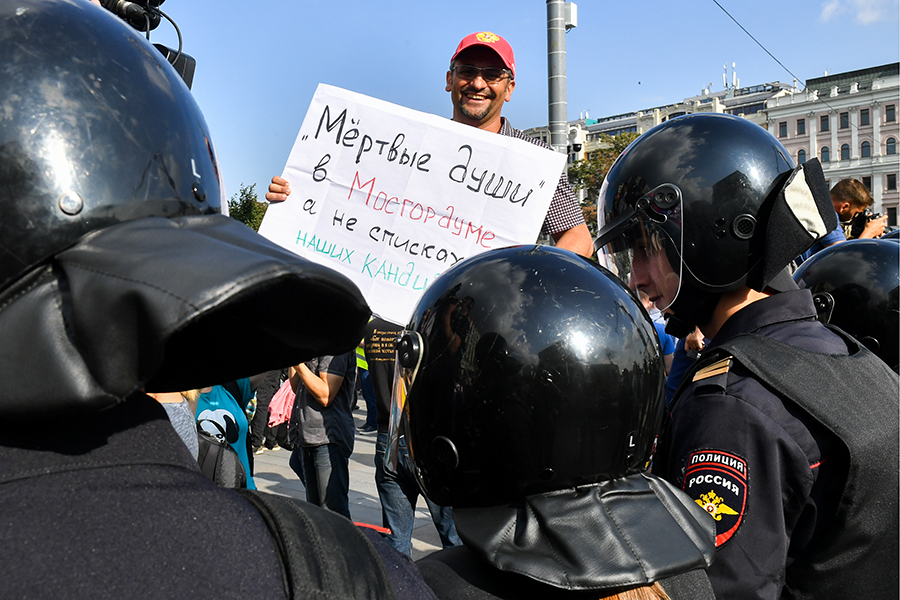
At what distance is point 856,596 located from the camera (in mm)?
1665

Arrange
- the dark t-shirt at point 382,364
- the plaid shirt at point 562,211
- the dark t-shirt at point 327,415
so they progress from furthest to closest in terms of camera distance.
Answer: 1. the dark t-shirt at point 327,415
2. the dark t-shirt at point 382,364
3. the plaid shirt at point 562,211

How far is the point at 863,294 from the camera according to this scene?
10.00 ft

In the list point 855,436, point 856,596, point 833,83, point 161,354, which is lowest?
point 856,596

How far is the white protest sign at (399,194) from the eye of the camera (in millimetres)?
3150

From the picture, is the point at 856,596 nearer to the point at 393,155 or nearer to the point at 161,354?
the point at 161,354

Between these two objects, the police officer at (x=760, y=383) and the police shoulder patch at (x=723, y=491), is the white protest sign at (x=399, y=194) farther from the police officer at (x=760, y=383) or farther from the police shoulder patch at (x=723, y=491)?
the police shoulder patch at (x=723, y=491)

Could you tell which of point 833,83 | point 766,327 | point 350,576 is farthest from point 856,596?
point 833,83

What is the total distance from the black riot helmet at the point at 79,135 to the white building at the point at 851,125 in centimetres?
7740

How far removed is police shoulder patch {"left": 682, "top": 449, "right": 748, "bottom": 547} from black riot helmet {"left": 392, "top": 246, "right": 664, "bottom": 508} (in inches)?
6.6

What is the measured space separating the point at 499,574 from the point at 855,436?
87cm

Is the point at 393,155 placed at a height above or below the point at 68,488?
above

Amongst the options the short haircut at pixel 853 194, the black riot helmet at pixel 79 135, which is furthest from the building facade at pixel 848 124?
the black riot helmet at pixel 79 135

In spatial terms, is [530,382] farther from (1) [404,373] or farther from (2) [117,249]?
(2) [117,249]

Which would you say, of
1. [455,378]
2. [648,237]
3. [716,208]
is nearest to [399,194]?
[648,237]
